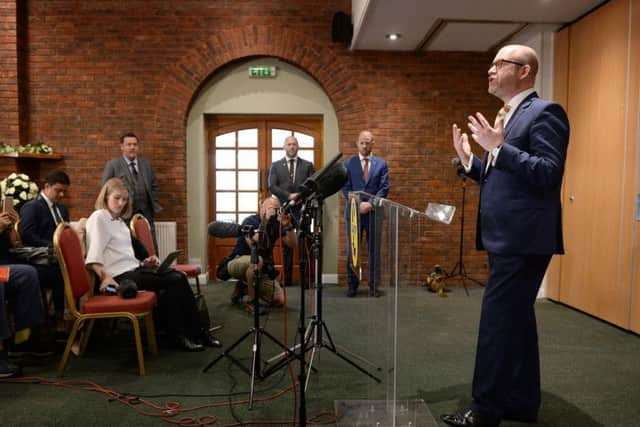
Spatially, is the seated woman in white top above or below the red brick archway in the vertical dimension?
below

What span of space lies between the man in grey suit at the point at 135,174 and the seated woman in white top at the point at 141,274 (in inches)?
78.6

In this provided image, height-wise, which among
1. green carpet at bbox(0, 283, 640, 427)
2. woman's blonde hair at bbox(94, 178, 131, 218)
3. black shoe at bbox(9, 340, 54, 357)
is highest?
woman's blonde hair at bbox(94, 178, 131, 218)

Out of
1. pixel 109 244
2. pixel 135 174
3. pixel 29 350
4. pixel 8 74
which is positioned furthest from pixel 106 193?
pixel 8 74

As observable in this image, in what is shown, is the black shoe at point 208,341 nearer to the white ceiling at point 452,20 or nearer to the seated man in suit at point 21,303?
the seated man in suit at point 21,303

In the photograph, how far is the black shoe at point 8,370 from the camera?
277 centimetres

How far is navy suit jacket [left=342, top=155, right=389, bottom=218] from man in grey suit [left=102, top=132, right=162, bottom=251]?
217 centimetres

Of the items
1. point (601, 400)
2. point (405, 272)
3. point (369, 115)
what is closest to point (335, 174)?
point (405, 272)

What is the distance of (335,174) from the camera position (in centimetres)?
217

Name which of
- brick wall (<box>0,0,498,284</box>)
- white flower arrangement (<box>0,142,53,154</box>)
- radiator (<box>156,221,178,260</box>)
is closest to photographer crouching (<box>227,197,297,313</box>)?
radiator (<box>156,221,178,260</box>)

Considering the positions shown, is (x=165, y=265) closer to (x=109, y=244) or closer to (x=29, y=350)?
(x=109, y=244)

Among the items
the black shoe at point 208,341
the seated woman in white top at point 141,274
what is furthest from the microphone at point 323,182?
the black shoe at point 208,341

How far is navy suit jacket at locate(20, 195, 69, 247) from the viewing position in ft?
11.7

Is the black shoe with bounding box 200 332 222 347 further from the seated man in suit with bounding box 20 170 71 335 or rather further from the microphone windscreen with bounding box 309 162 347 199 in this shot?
the microphone windscreen with bounding box 309 162 347 199

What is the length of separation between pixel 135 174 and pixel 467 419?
438 centimetres
